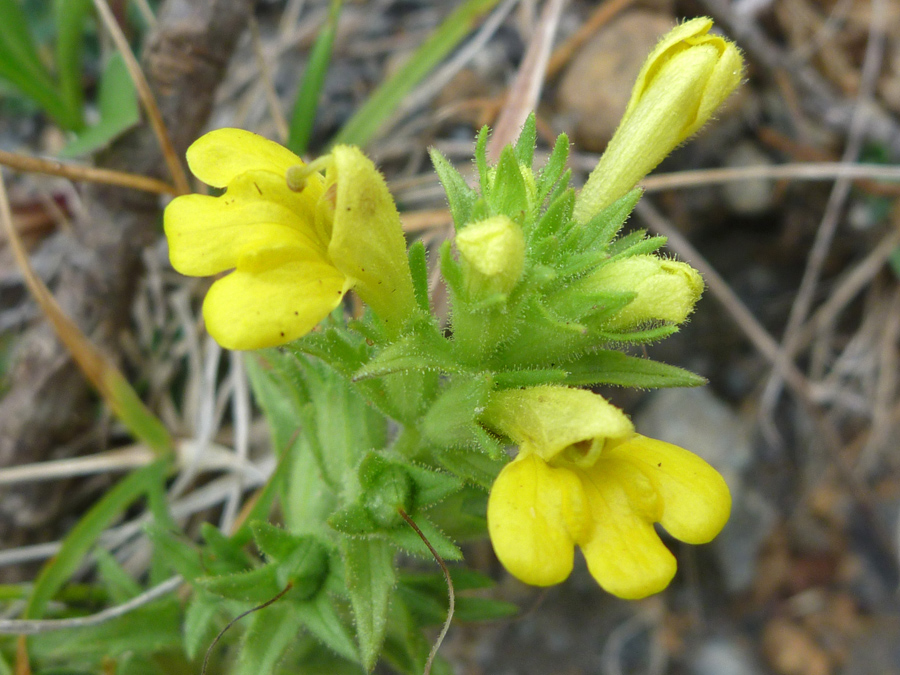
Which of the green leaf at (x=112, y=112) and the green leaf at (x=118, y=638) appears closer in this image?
the green leaf at (x=118, y=638)

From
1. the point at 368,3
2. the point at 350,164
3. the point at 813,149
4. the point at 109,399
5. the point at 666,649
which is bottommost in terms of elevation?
the point at 666,649

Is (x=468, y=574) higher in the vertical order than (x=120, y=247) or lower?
lower

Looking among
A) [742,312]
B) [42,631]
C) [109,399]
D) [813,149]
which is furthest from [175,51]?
[813,149]

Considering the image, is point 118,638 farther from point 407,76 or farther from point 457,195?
point 407,76

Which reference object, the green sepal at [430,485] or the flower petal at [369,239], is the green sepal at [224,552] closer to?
the green sepal at [430,485]

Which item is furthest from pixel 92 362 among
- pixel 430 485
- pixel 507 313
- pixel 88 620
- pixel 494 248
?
pixel 494 248

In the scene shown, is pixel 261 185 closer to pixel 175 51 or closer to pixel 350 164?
pixel 350 164

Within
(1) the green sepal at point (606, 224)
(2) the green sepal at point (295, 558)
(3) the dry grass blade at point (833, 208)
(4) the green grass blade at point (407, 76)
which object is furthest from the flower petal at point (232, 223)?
(3) the dry grass blade at point (833, 208)
